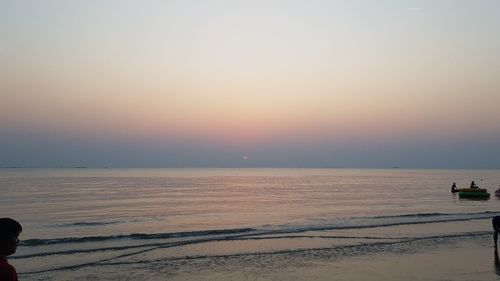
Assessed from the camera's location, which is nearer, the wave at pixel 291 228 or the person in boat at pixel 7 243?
the person in boat at pixel 7 243

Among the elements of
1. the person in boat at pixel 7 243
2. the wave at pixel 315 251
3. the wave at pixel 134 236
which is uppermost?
the person in boat at pixel 7 243

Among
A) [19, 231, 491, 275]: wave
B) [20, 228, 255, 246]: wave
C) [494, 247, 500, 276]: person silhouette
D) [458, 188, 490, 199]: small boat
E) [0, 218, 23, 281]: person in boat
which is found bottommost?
[20, 228, 255, 246]: wave

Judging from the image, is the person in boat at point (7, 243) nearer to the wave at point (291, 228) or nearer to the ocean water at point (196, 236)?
the ocean water at point (196, 236)

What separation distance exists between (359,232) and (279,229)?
4.44m

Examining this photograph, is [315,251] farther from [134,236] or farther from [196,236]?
[134,236]

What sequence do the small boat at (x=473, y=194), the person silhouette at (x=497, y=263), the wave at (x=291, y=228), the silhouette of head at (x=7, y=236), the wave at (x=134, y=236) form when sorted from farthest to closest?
the small boat at (x=473, y=194)
the wave at (x=291, y=228)
the wave at (x=134, y=236)
the person silhouette at (x=497, y=263)
the silhouette of head at (x=7, y=236)

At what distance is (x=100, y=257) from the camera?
1791cm

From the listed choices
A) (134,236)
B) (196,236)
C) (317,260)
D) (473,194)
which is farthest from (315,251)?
(473,194)

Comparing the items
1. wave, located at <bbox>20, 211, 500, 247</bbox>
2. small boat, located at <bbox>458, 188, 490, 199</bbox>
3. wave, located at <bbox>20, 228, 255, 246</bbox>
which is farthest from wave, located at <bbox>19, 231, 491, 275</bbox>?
small boat, located at <bbox>458, 188, 490, 199</bbox>

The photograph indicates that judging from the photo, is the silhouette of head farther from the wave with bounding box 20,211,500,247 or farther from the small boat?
the small boat

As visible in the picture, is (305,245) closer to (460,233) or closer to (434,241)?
(434,241)

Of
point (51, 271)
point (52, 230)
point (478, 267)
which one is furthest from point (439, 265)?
point (52, 230)

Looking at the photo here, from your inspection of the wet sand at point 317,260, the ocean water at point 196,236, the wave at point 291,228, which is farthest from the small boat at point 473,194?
the wet sand at point 317,260

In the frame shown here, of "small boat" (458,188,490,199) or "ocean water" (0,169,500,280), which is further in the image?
"small boat" (458,188,490,199)
